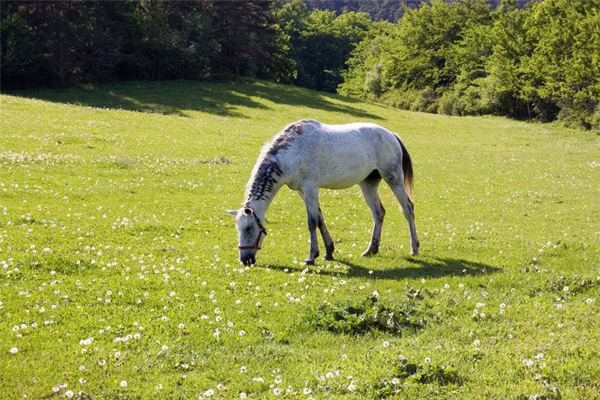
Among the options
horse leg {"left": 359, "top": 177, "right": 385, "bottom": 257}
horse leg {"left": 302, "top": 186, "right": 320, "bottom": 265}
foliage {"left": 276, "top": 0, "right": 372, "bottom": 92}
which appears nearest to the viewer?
horse leg {"left": 302, "top": 186, "right": 320, "bottom": 265}

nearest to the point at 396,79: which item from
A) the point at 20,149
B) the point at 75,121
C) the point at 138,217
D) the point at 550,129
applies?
the point at 550,129

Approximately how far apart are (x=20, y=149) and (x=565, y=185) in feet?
97.0

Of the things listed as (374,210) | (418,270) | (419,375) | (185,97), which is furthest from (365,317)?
(185,97)

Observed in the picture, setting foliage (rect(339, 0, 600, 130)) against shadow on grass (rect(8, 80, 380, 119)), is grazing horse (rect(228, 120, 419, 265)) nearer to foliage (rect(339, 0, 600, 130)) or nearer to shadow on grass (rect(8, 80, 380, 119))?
shadow on grass (rect(8, 80, 380, 119))

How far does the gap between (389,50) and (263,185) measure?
102 metres

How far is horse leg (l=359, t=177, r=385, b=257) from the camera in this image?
15172 mm

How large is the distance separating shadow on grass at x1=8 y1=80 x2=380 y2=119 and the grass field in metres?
30.9

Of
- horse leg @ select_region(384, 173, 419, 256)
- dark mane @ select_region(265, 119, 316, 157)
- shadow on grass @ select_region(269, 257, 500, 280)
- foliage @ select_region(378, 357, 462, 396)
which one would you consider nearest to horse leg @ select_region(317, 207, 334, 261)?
shadow on grass @ select_region(269, 257, 500, 280)

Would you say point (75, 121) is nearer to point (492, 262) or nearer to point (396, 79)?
point (492, 262)

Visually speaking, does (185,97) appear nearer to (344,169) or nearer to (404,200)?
(404,200)

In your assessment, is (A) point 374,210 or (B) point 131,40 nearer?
(A) point 374,210

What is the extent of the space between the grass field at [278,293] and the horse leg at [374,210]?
54 cm

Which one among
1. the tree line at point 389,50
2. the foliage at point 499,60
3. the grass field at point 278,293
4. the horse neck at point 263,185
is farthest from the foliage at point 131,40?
the horse neck at point 263,185

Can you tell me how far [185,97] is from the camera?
65.2 metres
